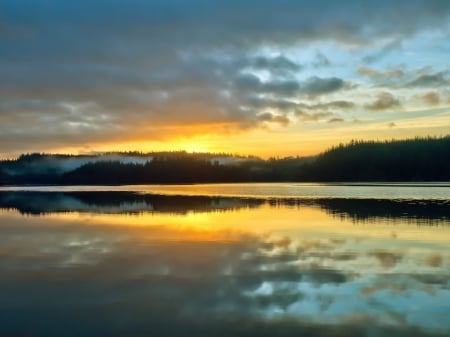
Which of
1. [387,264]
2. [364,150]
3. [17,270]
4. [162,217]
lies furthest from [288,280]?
[364,150]

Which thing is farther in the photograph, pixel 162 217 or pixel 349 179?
pixel 349 179

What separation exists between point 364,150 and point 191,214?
4832 inches

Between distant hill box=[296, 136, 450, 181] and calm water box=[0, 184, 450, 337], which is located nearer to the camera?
calm water box=[0, 184, 450, 337]

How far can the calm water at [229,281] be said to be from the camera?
1028 centimetres

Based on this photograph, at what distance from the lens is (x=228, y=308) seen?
11.4m

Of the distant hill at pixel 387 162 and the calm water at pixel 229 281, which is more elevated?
the distant hill at pixel 387 162

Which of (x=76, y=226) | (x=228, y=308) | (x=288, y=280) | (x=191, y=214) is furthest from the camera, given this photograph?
(x=191, y=214)

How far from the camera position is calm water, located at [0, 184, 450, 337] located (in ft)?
33.7

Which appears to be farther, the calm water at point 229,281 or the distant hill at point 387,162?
the distant hill at point 387,162

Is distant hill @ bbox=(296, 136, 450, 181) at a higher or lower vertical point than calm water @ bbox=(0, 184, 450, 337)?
higher

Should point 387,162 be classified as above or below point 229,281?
above

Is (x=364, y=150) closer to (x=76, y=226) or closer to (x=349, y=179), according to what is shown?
(x=349, y=179)

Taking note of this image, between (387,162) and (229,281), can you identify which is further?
(387,162)

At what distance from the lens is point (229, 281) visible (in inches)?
562
